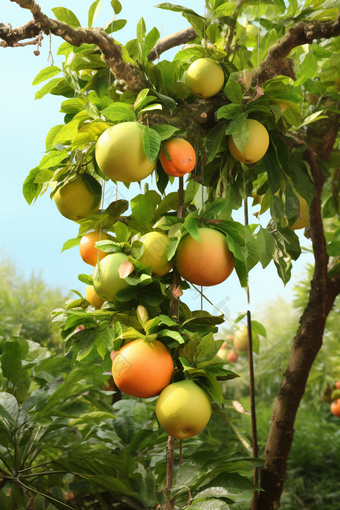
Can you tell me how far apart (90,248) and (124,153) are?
0.15 meters

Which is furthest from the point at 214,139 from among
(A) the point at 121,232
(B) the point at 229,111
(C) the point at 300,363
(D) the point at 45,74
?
(C) the point at 300,363

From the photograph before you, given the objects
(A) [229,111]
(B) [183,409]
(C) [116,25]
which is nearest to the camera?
(B) [183,409]

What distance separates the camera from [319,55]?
64cm

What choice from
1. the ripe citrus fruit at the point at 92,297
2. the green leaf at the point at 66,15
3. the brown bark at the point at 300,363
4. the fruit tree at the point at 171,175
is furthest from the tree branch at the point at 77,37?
the brown bark at the point at 300,363

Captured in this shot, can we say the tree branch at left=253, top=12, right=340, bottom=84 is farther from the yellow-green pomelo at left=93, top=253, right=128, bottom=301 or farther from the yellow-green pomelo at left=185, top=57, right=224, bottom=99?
the yellow-green pomelo at left=93, top=253, right=128, bottom=301

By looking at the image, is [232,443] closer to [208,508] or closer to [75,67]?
[208,508]

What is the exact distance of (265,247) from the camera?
547 millimetres

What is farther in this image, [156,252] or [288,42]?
[288,42]

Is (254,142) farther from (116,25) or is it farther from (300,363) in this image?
(300,363)

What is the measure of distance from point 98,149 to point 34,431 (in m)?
0.44

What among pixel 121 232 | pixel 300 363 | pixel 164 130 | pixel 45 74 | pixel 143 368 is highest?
pixel 45 74

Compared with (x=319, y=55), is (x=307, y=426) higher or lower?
lower

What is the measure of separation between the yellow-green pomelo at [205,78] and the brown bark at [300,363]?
9.9 inches

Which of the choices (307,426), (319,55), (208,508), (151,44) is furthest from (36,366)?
(307,426)
